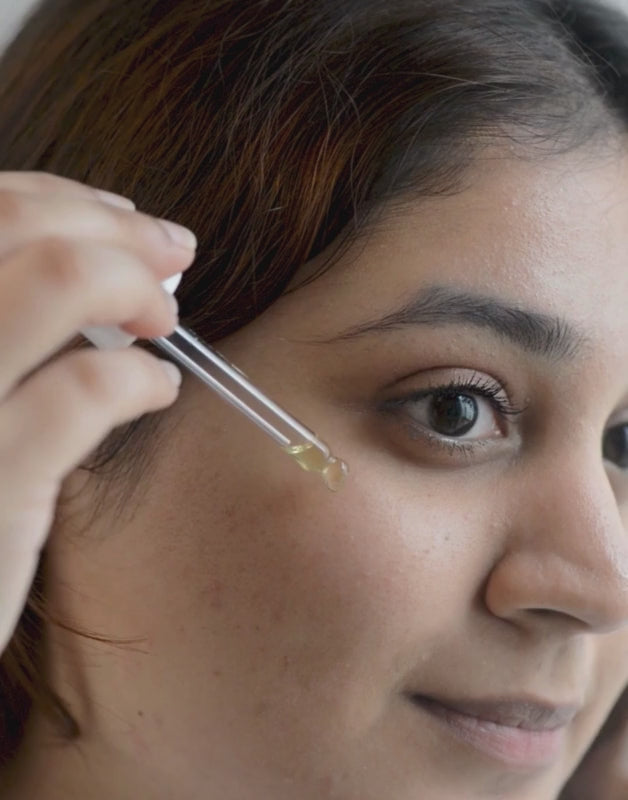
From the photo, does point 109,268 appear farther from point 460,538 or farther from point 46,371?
point 460,538

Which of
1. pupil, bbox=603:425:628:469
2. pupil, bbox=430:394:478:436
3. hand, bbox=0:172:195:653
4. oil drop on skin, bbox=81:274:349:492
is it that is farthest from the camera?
pupil, bbox=603:425:628:469

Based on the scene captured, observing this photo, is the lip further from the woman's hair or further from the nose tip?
the woman's hair

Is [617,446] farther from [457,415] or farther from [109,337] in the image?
[109,337]

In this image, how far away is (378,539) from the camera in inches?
28.7

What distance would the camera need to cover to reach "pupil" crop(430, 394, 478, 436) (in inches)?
31.1

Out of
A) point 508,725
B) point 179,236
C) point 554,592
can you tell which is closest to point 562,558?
point 554,592

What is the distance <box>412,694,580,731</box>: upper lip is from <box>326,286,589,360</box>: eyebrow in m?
0.24

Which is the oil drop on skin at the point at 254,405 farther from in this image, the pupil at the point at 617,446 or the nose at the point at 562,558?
the pupil at the point at 617,446

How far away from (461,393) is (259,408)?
0.50ft

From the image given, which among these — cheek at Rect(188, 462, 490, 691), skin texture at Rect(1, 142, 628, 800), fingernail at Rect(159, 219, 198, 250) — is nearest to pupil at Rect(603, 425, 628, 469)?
skin texture at Rect(1, 142, 628, 800)

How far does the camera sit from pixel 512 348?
76cm

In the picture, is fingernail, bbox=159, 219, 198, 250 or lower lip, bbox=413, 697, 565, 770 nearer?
fingernail, bbox=159, 219, 198, 250

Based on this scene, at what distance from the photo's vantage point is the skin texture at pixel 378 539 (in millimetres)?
731

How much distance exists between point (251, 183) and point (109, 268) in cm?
25
